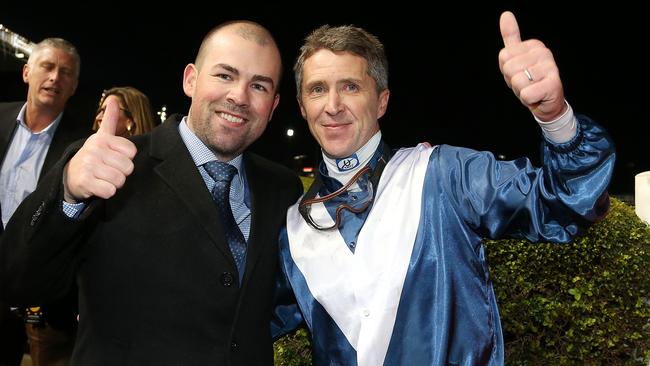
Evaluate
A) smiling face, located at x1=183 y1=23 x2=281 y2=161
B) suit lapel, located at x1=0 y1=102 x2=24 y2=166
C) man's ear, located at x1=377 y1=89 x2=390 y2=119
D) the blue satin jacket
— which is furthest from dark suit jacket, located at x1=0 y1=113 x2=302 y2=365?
suit lapel, located at x1=0 y1=102 x2=24 y2=166

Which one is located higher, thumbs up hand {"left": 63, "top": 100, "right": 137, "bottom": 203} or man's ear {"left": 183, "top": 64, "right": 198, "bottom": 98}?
man's ear {"left": 183, "top": 64, "right": 198, "bottom": 98}

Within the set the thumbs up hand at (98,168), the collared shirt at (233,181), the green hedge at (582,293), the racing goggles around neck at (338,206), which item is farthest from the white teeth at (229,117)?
the green hedge at (582,293)

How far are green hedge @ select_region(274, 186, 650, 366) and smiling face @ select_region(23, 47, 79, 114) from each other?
9.53 ft

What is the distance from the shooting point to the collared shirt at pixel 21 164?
3465 millimetres

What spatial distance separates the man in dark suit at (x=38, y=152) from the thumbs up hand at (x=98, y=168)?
6.19 feet

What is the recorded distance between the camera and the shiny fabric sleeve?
1.70 m

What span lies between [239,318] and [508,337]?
198 cm

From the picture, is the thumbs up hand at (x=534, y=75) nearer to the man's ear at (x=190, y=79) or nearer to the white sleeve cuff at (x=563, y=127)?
the white sleeve cuff at (x=563, y=127)

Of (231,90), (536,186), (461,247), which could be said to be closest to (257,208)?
(231,90)

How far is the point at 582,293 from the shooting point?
10.0 ft

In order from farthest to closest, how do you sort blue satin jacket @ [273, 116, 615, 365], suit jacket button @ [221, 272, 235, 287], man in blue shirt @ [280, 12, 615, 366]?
suit jacket button @ [221, 272, 235, 287], blue satin jacket @ [273, 116, 615, 365], man in blue shirt @ [280, 12, 615, 366]

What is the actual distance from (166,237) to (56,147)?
194 centimetres

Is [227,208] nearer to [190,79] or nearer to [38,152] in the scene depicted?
[190,79]

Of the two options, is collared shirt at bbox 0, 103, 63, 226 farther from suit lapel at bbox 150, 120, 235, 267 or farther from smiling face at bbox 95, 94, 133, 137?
suit lapel at bbox 150, 120, 235, 267
